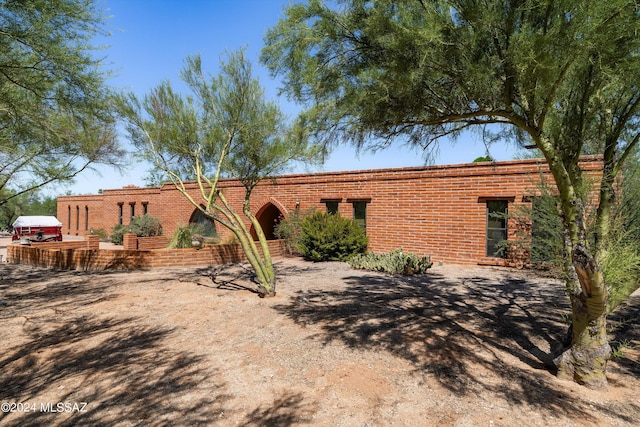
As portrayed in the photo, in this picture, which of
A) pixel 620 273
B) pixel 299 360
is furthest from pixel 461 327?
pixel 299 360

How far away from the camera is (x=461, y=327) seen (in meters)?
5.34

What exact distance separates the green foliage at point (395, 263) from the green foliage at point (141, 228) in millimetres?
13617

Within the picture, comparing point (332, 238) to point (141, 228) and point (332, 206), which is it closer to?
point (332, 206)

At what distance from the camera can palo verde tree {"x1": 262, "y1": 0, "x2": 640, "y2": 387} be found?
3172 mm

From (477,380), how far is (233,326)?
137 inches

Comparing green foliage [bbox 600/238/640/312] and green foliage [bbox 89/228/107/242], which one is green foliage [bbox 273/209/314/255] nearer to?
green foliage [bbox 600/238/640/312]

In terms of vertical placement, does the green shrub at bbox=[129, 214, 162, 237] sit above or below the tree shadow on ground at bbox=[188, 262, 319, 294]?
above

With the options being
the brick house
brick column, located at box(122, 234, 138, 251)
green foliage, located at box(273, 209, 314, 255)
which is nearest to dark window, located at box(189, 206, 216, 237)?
the brick house

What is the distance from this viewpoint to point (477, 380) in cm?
377

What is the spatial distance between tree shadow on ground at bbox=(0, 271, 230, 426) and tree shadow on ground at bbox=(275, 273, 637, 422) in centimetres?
193

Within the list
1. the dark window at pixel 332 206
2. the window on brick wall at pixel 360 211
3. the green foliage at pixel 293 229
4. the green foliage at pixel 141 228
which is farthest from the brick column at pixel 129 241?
the window on brick wall at pixel 360 211

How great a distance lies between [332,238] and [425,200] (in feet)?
11.6

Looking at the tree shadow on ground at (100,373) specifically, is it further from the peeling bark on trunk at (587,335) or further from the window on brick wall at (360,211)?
the window on brick wall at (360,211)

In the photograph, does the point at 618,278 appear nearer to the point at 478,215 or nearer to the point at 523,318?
the point at 523,318
